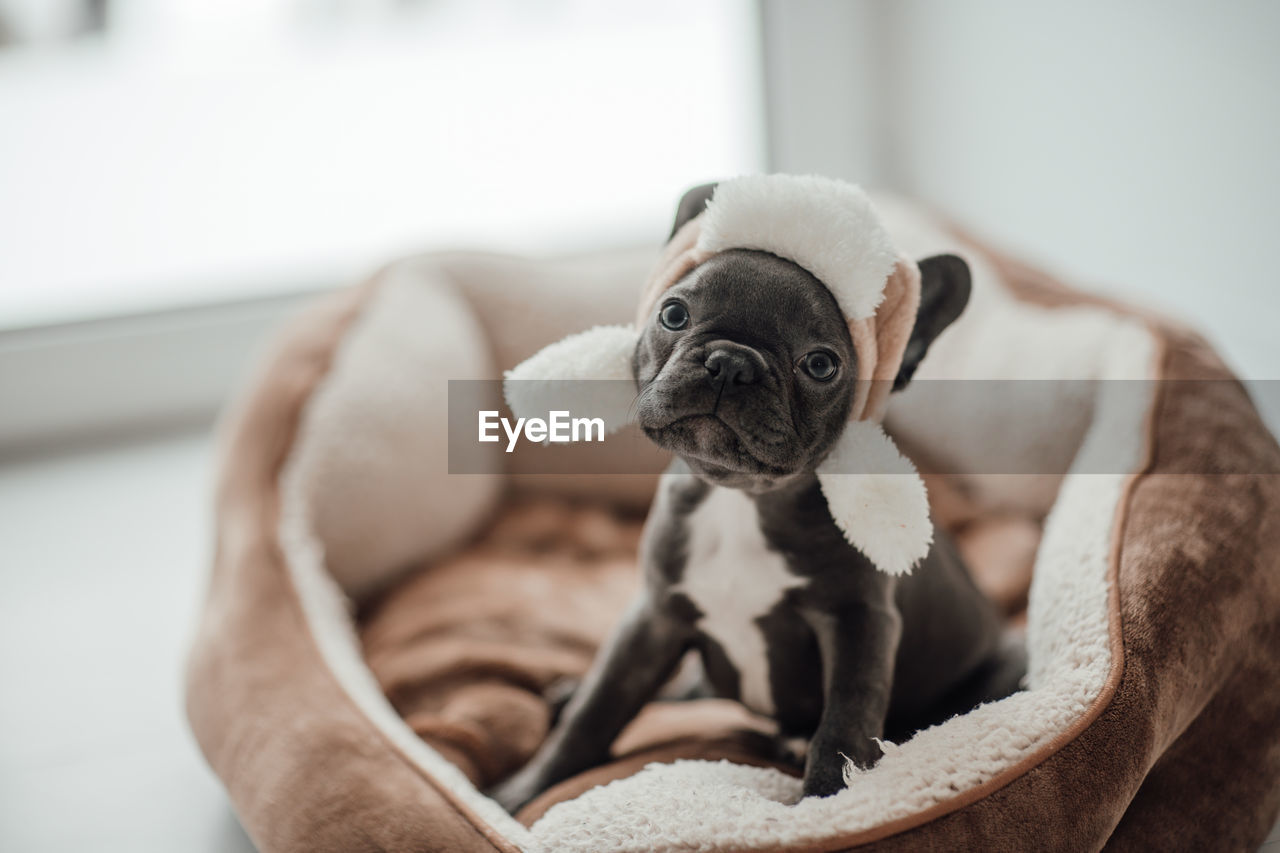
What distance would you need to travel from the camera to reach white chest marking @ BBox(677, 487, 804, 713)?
1.07m

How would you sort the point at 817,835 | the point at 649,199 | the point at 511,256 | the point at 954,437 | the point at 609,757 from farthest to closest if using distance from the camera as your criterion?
the point at 649,199, the point at 511,256, the point at 954,437, the point at 609,757, the point at 817,835

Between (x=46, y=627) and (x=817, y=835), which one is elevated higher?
(x=817, y=835)

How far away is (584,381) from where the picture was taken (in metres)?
0.99

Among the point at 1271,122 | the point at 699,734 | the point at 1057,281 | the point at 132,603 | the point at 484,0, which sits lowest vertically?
the point at 132,603

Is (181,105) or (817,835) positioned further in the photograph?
(181,105)

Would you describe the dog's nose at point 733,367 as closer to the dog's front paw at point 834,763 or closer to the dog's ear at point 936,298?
the dog's ear at point 936,298

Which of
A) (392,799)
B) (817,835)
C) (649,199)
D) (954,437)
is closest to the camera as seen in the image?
(817,835)

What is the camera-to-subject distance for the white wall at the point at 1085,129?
6.08 ft

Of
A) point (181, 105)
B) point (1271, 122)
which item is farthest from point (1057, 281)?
point (181, 105)

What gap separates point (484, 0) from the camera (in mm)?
2887

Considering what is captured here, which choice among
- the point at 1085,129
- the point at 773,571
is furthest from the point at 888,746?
the point at 1085,129

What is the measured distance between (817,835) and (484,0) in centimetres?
251

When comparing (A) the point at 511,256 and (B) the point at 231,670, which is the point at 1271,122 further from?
(B) the point at 231,670

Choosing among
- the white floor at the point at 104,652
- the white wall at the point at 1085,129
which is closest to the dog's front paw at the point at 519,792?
the white floor at the point at 104,652
